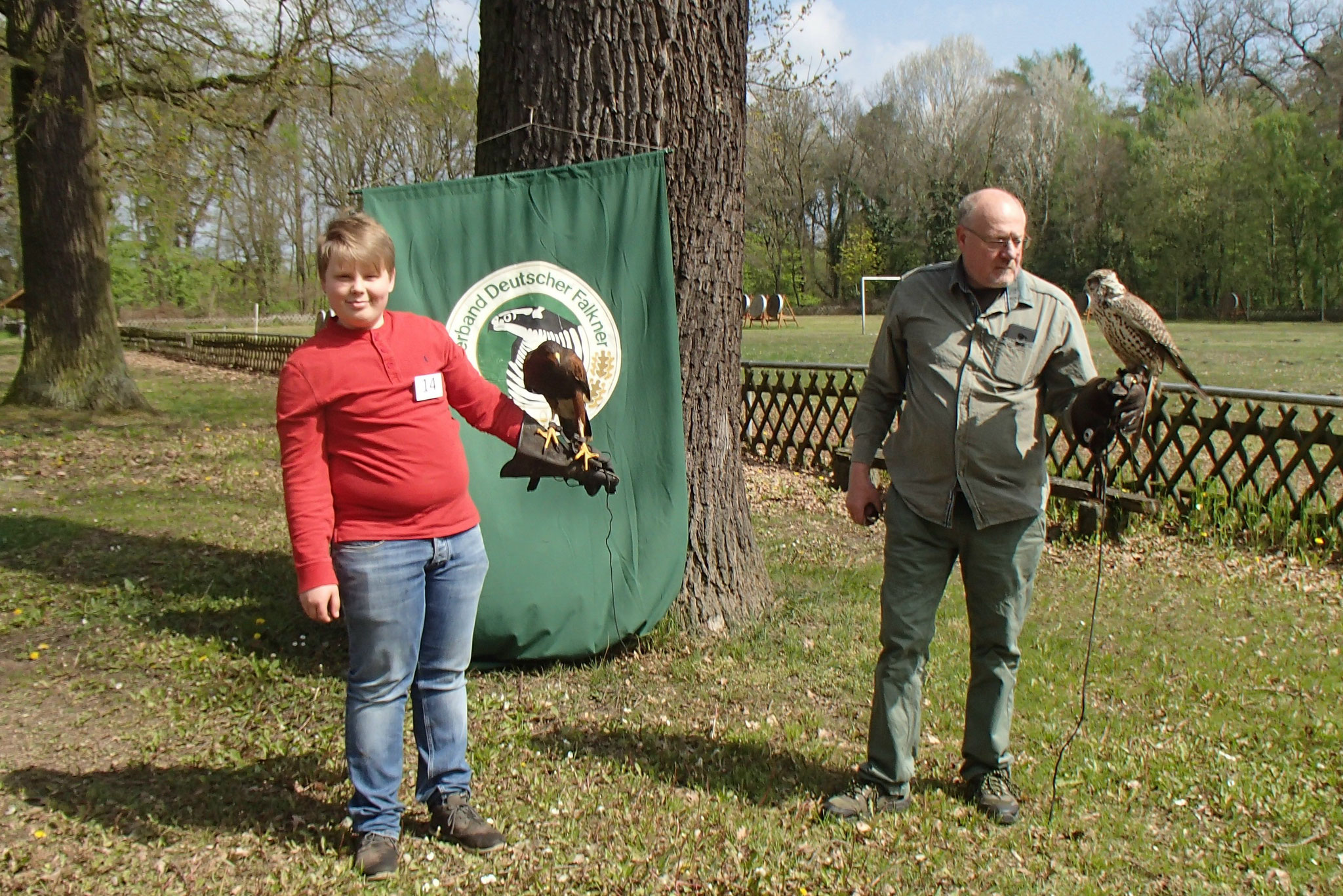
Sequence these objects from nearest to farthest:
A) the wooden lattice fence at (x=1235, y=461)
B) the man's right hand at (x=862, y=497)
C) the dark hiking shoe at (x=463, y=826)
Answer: the dark hiking shoe at (x=463, y=826), the man's right hand at (x=862, y=497), the wooden lattice fence at (x=1235, y=461)

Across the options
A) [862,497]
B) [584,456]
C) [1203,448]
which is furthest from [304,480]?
[1203,448]

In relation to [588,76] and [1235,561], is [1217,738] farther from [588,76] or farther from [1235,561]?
[588,76]

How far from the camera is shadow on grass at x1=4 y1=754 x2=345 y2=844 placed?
→ 317 centimetres

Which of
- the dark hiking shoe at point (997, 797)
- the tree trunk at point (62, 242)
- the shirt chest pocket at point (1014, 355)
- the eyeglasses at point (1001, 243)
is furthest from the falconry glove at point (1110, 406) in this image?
the tree trunk at point (62, 242)

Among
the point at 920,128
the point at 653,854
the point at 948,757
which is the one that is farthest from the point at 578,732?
the point at 920,128

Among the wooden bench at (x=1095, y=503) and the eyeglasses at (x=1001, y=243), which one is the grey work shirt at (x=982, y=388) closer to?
the eyeglasses at (x=1001, y=243)

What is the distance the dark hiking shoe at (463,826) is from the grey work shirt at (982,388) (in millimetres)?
1632

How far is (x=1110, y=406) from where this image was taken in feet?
9.73

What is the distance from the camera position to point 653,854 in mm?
3059

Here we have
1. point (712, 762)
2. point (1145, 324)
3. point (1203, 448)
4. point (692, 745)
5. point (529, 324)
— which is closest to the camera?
point (1145, 324)

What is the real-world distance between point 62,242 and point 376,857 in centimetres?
1199

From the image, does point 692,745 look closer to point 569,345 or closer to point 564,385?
point 564,385

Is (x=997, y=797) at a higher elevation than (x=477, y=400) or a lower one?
lower

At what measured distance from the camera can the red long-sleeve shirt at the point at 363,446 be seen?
271 cm
